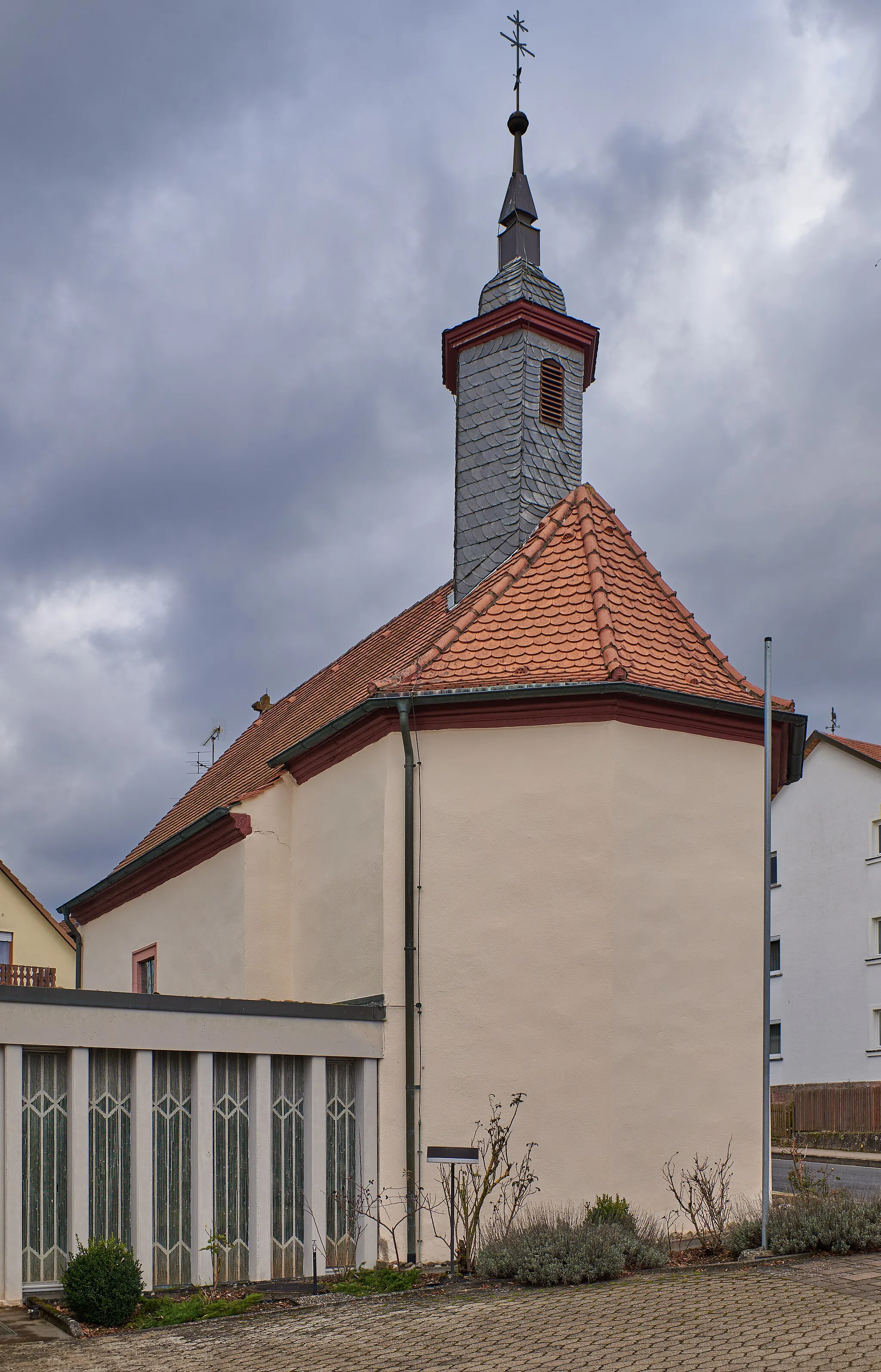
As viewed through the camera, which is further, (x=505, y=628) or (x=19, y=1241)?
A: (x=505, y=628)

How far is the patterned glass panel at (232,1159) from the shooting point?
12.6 metres

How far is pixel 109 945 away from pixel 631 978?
11405mm

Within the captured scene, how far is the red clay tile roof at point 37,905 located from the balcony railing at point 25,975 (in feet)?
6.45

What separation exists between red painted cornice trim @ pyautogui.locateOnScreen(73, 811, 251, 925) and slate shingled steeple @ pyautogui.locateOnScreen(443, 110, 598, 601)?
163 inches

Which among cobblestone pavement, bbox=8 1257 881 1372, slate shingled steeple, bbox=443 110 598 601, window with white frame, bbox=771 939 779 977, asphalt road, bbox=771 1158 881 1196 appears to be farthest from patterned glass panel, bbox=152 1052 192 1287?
window with white frame, bbox=771 939 779 977

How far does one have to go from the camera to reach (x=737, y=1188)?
14.0 m

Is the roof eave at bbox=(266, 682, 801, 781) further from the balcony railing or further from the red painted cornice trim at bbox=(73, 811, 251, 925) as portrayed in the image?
the balcony railing

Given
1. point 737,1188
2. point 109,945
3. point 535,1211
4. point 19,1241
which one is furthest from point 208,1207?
point 109,945

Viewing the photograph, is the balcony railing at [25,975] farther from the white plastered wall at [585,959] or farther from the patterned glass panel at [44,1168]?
the patterned glass panel at [44,1168]

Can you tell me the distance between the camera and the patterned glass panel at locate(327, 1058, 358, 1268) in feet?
43.6

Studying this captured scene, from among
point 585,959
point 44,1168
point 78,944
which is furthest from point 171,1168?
point 78,944

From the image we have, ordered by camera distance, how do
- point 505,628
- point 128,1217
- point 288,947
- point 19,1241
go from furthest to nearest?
point 288,947 → point 505,628 → point 128,1217 → point 19,1241

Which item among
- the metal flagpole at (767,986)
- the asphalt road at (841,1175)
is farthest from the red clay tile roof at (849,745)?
the metal flagpole at (767,986)

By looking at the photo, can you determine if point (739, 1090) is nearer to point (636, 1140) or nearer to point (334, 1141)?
point (636, 1140)
